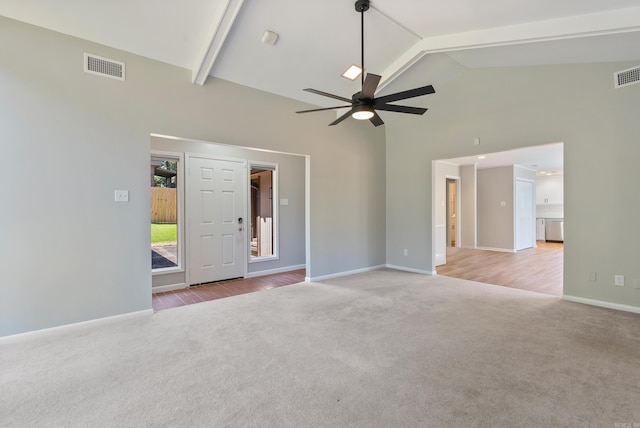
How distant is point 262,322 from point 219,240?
2372mm

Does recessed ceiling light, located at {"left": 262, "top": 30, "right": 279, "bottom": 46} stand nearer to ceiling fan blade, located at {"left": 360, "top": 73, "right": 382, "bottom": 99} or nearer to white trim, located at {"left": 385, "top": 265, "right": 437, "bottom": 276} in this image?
ceiling fan blade, located at {"left": 360, "top": 73, "right": 382, "bottom": 99}

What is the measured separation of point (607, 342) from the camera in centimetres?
269

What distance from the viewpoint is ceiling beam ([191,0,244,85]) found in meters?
2.91

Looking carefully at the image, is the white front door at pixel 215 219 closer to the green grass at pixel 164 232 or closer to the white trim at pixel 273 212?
the white trim at pixel 273 212

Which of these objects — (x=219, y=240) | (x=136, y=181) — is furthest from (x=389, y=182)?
(x=136, y=181)

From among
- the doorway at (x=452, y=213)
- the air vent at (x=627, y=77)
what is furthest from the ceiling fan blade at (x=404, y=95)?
the doorway at (x=452, y=213)

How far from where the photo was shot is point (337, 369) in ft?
7.50

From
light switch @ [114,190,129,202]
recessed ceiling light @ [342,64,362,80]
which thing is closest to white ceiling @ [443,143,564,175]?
recessed ceiling light @ [342,64,362,80]

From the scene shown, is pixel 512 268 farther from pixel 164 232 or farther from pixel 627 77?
pixel 164 232

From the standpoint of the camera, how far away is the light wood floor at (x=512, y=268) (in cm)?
478

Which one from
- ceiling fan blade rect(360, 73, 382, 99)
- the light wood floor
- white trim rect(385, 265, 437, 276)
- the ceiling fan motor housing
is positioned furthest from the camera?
white trim rect(385, 265, 437, 276)

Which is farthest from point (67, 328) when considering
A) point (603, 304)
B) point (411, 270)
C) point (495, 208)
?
point (495, 208)

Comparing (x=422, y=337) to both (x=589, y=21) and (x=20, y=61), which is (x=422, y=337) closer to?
(x=589, y=21)

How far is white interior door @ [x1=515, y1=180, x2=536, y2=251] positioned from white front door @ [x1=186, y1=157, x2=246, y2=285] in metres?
7.67
